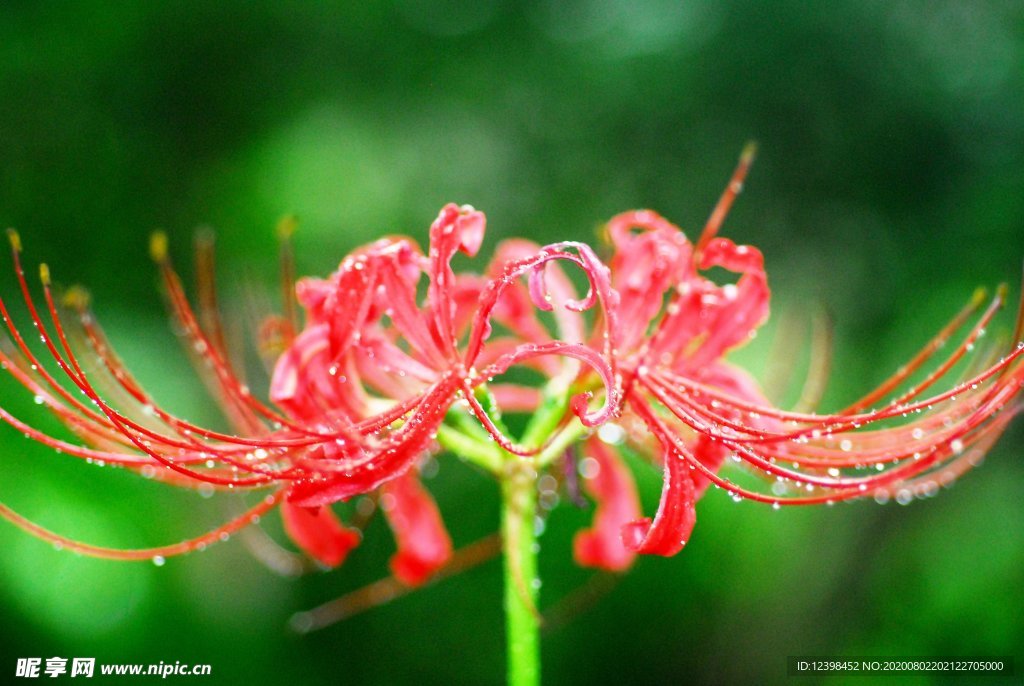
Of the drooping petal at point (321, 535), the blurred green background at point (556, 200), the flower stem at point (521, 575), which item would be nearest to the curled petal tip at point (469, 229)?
the flower stem at point (521, 575)

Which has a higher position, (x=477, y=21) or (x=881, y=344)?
(x=477, y=21)

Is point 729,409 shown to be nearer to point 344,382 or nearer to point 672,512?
point 672,512

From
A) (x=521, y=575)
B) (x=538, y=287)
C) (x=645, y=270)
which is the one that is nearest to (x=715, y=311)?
(x=645, y=270)

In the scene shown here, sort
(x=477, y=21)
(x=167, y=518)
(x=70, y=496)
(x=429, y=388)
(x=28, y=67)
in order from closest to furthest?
(x=429, y=388) → (x=70, y=496) → (x=167, y=518) → (x=28, y=67) → (x=477, y=21)

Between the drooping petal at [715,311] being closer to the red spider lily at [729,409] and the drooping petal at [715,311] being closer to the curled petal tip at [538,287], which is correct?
the red spider lily at [729,409]

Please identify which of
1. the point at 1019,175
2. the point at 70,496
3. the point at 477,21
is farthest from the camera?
the point at 477,21

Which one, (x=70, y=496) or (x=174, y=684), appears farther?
(x=174, y=684)

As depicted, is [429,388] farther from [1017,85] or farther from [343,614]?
[1017,85]

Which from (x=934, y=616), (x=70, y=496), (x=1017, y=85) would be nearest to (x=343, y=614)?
(x=70, y=496)
